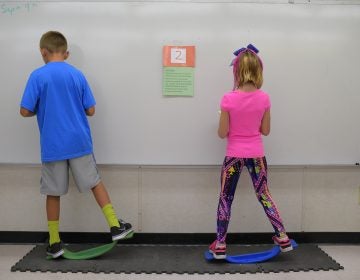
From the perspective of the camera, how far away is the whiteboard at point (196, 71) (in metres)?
2.42

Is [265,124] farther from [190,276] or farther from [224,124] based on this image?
[190,276]

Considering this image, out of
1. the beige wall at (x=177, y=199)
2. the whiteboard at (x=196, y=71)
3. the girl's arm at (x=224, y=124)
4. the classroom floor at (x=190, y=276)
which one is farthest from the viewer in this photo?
the beige wall at (x=177, y=199)

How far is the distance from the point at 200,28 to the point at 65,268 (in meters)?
1.69

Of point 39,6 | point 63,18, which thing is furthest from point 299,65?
point 39,6

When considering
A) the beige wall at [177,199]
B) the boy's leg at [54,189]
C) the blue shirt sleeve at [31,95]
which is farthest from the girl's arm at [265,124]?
the blue shirt sleeve at [31,95]

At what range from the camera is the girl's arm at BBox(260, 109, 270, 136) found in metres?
2.29

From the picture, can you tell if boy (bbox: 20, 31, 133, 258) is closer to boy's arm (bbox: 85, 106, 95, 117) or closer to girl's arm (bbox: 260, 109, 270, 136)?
boy's arm (bbox: 85, 106, 95, 117)

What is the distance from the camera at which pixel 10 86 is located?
96.3 inches

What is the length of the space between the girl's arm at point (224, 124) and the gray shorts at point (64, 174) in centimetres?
81

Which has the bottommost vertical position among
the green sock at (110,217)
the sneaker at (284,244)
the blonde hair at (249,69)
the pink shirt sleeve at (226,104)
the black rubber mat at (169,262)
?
the black rubber mat at (169,262)

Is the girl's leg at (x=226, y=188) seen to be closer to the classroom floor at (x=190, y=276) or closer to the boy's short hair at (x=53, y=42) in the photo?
the classroom floor at (x=190, y=276)

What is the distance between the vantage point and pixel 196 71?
2.45 m

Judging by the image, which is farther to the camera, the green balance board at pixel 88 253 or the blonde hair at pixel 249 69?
the green balance board at pixel 88 253

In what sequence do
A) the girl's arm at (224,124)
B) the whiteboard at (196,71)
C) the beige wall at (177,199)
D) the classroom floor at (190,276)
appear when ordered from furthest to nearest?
the beige wall at (177,199), the whiteboard at (196,71), the girl's arm at (224,124), the classroom floor at (190,276)
